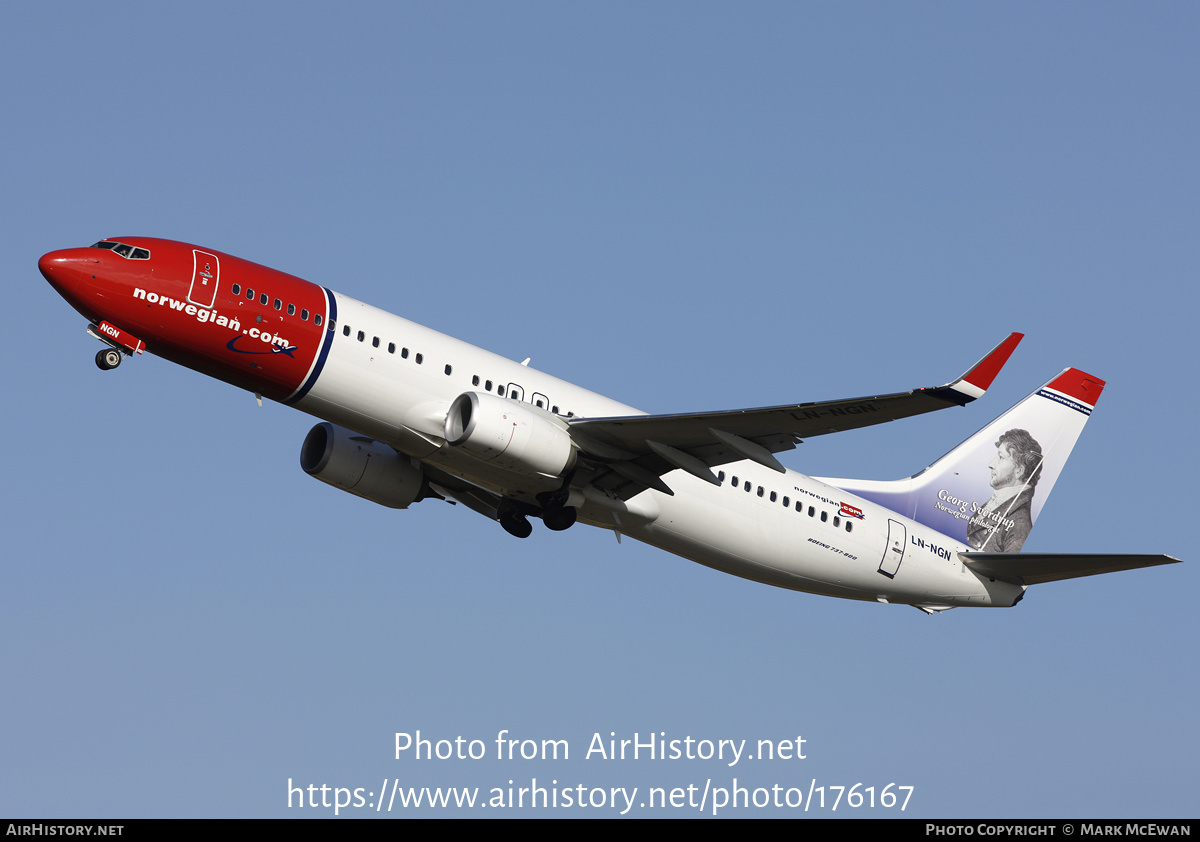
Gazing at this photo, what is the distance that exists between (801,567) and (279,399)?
1323cm

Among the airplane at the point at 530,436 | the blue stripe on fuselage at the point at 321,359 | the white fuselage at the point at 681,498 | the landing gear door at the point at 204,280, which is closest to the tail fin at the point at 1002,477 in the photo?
the airplane at the point at 530,436

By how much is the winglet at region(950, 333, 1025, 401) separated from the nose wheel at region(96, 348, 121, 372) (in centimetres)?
1671

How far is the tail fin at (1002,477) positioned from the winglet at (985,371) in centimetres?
1082

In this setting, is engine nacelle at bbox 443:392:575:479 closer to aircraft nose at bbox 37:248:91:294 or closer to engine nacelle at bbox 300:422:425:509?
engine nacelle at bbox 300:422:425:509

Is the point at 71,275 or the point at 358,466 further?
the point at 358,466

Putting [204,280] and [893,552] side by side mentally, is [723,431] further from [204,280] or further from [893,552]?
[204,280]

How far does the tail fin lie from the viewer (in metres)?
36.9

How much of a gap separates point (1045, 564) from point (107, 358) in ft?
74.2

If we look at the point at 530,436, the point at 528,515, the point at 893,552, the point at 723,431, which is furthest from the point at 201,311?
the point at 893,552

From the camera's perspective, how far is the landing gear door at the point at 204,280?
90.5 feet

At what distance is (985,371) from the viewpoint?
24609 mm
